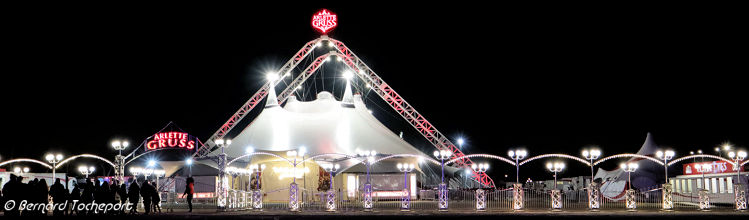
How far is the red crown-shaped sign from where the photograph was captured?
130 feet

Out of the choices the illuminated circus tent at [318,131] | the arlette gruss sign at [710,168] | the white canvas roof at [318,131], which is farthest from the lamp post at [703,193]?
the illuminated circus tent at [318,131]

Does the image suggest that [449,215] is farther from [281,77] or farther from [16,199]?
[281,77]

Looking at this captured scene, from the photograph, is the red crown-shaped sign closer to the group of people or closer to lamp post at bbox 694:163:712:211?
the group of people

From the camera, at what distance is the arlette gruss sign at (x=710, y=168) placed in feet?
82.0

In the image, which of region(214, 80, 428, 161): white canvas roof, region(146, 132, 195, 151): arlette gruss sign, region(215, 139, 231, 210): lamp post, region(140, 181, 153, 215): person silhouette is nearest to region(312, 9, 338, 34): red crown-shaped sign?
region(214, 80, 428, 161): white canvas roof

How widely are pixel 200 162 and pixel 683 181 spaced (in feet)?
75.3

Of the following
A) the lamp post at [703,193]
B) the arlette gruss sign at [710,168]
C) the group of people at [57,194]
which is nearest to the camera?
the group of people at [57,194]

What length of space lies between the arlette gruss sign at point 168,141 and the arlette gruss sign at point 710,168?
Result: 2843cm

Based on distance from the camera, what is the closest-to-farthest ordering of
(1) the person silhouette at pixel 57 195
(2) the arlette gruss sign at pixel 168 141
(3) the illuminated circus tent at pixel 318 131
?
(1) the person silhouette at pixel 57 195, (3) the illuminated circus tent at pixel 318 131, (2) the arlette gruss sign at pixel 168 141

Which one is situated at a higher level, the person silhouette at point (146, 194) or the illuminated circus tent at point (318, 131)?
the illuminated circus tent at point (318, 131)

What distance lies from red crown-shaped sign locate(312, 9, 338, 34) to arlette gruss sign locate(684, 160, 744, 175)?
2141 cm

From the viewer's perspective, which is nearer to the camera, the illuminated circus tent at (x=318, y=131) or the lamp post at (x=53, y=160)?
the lamp post at (x=53, y=160)

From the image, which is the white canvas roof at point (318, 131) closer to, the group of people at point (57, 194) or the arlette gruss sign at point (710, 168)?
the group of people at point (57, 194)

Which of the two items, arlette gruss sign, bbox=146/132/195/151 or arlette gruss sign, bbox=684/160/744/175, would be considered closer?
arlette gruss sign, bbox=684/160/744/175
